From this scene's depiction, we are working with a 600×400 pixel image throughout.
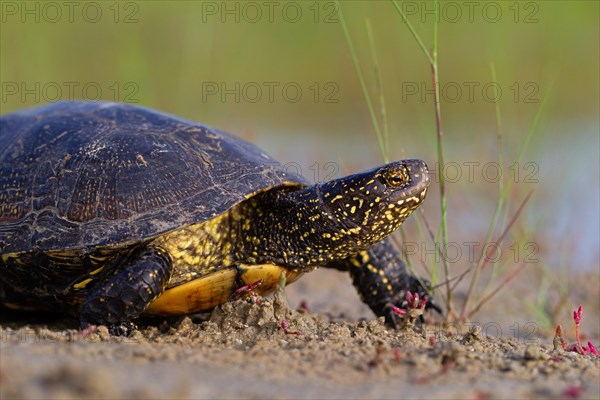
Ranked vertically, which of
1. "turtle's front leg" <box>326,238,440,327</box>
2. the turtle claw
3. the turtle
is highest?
the turtle

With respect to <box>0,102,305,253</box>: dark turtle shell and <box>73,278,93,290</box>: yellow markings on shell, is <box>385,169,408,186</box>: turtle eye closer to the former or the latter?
<box>0,102,305,253</box>: dark turtle shell

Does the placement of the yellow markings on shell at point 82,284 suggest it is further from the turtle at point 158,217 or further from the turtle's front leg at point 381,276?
the turtle's front leg at point 381,276

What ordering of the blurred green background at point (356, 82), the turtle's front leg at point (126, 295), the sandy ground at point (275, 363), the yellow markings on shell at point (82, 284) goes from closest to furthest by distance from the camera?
the sandy ground at point (275, 363) → the turtle's front leg at point (126, 295) → the yellow markings on shell at point (82, 284) → the blurred green background at point (356, 82)

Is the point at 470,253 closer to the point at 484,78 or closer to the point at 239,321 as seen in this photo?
the point at 239,321

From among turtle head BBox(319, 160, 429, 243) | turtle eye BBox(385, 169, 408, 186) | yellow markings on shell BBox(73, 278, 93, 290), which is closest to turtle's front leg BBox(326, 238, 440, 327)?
turtle head BBox(319, 160, 429, 243)

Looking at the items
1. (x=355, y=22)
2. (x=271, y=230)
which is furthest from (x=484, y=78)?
(x=271, y=230)

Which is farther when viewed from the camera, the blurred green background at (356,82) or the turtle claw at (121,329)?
the blurred green background at (356,82)

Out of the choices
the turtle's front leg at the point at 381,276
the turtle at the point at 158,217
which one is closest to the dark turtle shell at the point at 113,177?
the turtle at the point at 158,217

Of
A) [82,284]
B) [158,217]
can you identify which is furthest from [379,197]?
[82,284]
